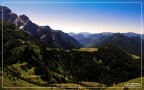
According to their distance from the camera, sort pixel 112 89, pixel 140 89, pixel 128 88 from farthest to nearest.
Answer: pixel 112 89, pixel 128 88, pixel 140 89

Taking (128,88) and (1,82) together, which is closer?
(128,88)

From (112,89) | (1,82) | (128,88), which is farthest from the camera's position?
(1,82)

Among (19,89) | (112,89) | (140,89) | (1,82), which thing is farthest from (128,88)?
(1,82)

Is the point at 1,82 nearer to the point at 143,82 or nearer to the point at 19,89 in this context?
the point at 19,89

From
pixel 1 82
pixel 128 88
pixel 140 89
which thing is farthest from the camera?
pixel 1 82

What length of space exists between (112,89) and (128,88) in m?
18.9

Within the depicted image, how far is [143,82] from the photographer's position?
353ft

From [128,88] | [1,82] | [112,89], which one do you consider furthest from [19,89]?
[128,88]

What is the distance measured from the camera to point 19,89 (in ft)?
416

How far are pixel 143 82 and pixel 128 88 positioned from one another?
401 inches

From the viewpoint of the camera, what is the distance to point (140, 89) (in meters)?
93.1

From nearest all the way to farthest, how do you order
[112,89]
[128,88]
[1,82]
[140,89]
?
[140,89]
[128,88]
[112,89]
[1,82]

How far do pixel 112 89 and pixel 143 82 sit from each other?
17607mm

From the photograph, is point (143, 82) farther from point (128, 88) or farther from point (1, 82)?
point (1, 82)
